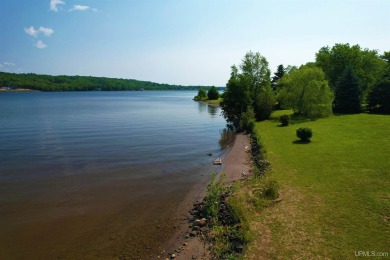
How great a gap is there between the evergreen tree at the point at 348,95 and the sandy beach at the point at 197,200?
1128 inches

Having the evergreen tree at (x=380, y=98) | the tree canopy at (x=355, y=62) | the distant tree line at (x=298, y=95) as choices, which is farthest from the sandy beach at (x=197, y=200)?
the tree canopy at (x=355, y=62)

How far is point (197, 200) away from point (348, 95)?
45.5 metres

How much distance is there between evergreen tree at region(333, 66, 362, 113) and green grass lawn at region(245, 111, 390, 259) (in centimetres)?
2710

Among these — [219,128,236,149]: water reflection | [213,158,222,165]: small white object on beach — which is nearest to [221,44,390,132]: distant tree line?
[219,128,236,149]: water reflection

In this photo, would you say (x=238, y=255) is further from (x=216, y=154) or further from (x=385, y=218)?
(x=216, y=154)

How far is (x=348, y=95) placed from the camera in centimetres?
5016

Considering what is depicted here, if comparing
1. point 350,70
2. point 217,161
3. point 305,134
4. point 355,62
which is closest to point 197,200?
point 217,161

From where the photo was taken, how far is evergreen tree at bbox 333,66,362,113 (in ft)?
162

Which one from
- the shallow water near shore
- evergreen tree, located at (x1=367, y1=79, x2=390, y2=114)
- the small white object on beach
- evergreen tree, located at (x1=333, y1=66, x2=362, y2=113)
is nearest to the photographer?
the shallow water near shore

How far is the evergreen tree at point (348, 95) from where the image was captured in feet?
162

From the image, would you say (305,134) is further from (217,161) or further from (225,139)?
(225,139)

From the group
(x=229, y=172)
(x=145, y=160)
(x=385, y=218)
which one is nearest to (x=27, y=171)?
(x=145, y=160)

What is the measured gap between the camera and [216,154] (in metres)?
29.6

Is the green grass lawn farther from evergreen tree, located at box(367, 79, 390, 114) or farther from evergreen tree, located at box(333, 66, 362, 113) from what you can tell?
evergreen tree, located at box(333, 66, 362, 113)
